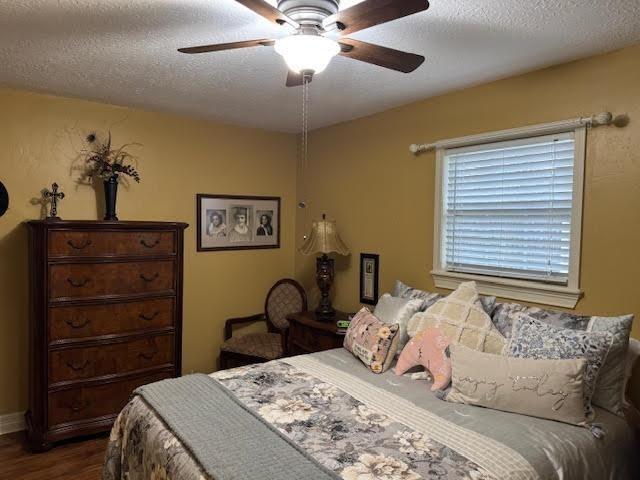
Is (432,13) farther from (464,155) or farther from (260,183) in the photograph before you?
(260,183)

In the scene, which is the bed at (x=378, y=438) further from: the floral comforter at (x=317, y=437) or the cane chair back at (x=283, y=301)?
the cane chair back at (x=283, y=301)

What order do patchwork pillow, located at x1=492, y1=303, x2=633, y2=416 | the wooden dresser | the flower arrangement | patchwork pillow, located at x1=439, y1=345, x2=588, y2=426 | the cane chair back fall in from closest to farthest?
patchwork pillow, located at x1=439, y1=345, x2=588, y2=426 → patchwork pillow, located at x1=492, y1=303, x2=633, y2=416 → the wooden dresser → the flower arrangement → the cane chair back

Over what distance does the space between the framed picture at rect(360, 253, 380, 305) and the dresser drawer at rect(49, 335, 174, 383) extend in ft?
5.08

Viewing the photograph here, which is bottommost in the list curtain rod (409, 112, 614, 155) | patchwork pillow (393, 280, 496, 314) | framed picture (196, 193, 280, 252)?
patchwork pillow (393, 280, 496, 314)

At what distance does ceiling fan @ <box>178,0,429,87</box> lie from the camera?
1460 millimetres

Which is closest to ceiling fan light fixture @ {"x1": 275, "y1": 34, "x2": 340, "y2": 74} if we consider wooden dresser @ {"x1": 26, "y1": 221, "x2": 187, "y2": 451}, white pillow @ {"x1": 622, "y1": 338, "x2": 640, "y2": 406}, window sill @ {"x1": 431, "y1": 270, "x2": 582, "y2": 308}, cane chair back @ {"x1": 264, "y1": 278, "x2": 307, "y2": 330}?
window sill @ {"x1": 431, "y1": 270, "x2": 582, "y2": 308}

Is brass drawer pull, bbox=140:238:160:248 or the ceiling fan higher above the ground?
the ceiling fan

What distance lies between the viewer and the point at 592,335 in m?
2.02

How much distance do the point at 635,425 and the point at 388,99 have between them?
2.38 metres

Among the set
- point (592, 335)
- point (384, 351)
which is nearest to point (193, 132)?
point (384, 351)

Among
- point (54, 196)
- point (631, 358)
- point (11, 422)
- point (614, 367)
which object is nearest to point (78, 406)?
point (11, 422)

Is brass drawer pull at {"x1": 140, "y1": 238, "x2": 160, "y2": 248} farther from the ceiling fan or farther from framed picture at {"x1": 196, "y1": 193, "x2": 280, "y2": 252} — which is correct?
the ceiling fan

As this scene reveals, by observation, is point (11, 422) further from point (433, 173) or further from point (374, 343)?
point (433, 173)

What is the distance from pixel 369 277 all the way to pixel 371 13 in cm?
249
